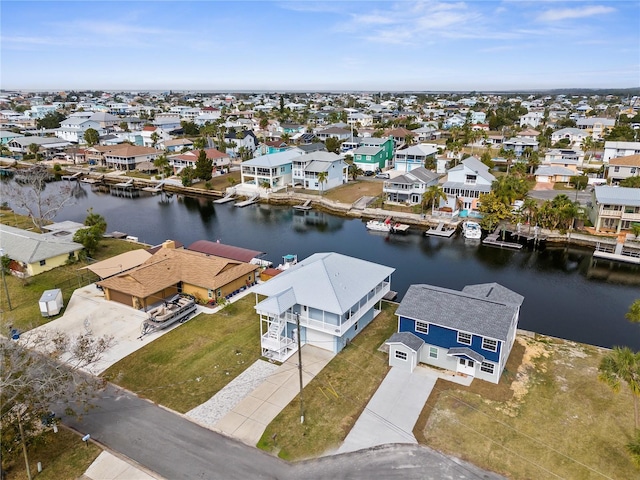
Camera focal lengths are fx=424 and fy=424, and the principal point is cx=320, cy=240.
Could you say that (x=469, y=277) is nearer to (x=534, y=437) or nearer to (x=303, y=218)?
(x=534, y=437)

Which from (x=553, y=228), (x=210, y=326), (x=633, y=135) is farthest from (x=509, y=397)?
(x=633, y=135)

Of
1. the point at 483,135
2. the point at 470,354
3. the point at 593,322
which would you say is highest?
Answer: the point at 483,135

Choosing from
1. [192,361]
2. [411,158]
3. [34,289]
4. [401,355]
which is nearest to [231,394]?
[192,361]

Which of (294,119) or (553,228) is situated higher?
(294,119)

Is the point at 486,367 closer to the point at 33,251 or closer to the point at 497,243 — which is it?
the point at 497,243

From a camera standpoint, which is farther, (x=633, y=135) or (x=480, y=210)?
(x=633, y=135)

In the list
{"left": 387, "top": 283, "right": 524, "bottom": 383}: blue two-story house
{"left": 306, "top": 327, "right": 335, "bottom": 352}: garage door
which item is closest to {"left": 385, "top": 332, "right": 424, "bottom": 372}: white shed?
{"left": 387, "top": 283, "right": 524, "bottom": 383}: blue two-story house

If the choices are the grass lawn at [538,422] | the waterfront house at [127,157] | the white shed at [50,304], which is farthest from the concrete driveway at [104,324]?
the waterfront house at [127,157]

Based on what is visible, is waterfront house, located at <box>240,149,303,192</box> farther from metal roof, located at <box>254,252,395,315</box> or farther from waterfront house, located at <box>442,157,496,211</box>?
metal roof, located at <box>254,252,395,315</box>
